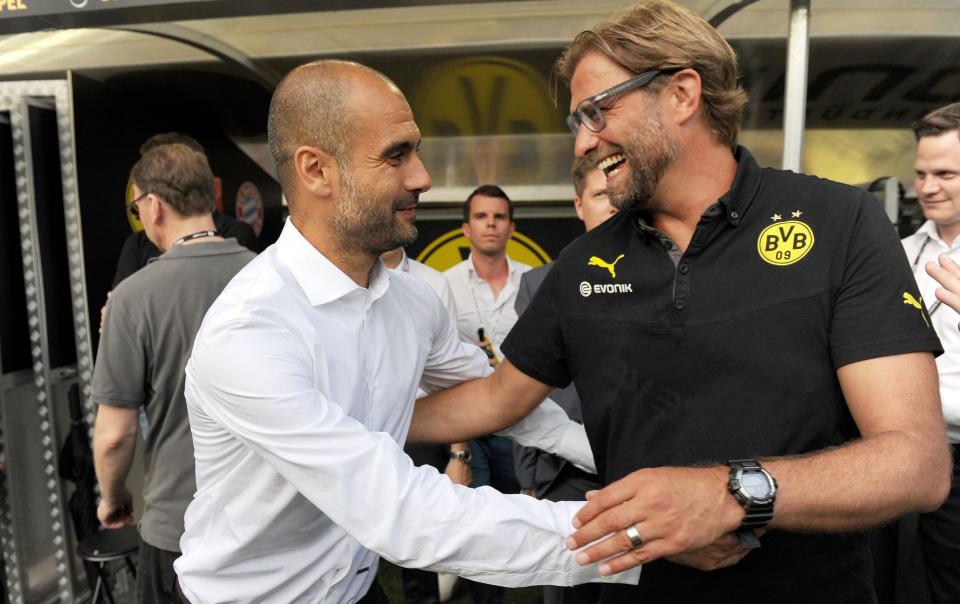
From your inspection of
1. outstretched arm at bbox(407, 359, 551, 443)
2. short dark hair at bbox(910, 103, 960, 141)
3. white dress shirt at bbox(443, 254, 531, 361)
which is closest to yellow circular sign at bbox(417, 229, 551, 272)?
white dress shirt at bbox(443, 254, 531, 361)

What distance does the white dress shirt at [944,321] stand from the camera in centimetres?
244

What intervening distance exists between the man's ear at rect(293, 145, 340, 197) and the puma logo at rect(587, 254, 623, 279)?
60 cm

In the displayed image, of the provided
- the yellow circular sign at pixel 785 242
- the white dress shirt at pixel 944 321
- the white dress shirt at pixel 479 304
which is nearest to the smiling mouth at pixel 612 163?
the yellow circular sign at pixel 785 242

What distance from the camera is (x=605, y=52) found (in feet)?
5.13

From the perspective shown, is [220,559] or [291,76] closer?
[220,559]

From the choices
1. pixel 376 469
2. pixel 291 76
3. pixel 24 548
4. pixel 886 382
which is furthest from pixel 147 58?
pixel 886 382

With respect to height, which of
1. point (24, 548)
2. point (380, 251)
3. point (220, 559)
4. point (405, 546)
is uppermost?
point (380, 251)

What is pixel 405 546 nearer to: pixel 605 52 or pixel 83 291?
pixel 605 52

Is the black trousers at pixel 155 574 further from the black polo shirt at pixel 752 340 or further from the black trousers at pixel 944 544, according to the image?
the black trousers at pixel 944 544

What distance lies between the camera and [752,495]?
118 cm

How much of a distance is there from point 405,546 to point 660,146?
97cm

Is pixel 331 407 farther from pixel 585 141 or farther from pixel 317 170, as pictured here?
pixel 585 141

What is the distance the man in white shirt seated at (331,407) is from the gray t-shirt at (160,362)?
42.5 inches

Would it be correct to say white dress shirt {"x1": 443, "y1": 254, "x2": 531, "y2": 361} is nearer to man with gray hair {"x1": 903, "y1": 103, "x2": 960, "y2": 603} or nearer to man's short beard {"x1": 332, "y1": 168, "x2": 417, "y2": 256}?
man with gray hair {"x1": 903, "y1": 103, "x2": 960, "y2": 603}
